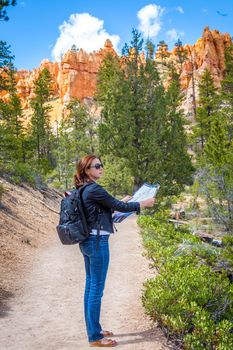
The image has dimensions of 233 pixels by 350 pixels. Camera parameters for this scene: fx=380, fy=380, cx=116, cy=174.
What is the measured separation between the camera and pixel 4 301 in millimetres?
6578

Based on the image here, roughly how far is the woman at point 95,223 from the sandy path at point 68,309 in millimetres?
779

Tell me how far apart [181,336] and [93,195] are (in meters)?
1.99

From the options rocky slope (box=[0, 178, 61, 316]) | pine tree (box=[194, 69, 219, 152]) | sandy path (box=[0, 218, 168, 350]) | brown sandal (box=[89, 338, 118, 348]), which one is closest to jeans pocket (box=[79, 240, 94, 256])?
brown sandal (box=[89, 338, 118, 348])

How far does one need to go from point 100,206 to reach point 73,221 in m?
0.34

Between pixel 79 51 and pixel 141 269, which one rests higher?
pixel 79 51

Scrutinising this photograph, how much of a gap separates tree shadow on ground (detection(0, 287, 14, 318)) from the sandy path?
0.22 feet

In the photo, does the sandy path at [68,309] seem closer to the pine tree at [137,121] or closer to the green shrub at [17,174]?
the green shrub at [17,174]

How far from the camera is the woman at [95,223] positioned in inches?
164

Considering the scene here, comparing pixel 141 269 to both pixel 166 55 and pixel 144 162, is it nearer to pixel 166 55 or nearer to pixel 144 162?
pixel 144 162

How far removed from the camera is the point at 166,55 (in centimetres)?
8300

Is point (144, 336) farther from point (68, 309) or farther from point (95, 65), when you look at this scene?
point (95, 65)

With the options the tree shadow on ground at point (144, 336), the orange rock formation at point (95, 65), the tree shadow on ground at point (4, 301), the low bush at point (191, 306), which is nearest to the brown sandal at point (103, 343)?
the tree shadow on ground at point (144, 336)

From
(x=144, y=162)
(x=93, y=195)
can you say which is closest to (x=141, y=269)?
(x=93, y=195)

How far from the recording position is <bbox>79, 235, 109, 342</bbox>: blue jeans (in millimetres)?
4203
